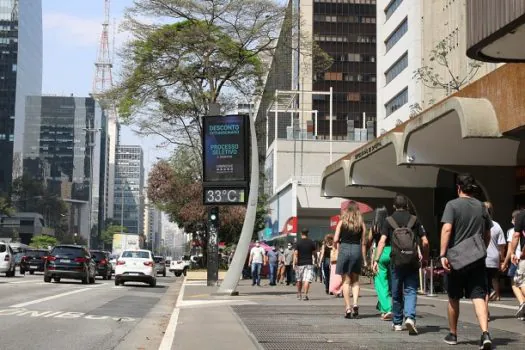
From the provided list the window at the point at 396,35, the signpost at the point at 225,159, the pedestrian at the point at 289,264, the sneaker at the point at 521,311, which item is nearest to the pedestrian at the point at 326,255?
the signpost at the point at 225,159

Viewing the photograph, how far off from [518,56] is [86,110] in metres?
161

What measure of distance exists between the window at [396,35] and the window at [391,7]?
2.19 meters

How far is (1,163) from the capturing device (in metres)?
140

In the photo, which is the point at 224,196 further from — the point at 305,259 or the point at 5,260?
the point at 5,260

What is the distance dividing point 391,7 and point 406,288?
63.6m

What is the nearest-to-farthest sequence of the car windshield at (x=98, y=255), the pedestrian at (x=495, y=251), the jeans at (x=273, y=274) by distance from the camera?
the pedestrian at (x=495, y=251) < the jeans at (x=273, y=274) < the car windshield at (x=98, y=255)

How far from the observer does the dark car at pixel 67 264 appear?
29.6m

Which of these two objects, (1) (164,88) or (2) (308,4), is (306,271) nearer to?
(1) (164,88)

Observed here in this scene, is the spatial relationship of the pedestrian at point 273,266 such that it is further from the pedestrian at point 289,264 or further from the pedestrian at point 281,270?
the pedestrian at point 281,270

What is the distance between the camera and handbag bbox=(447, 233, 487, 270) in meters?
7.81

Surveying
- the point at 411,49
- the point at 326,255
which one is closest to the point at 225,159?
the point at 326,255

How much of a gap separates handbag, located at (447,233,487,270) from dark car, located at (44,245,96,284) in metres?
24.1

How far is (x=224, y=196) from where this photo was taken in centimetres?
2103

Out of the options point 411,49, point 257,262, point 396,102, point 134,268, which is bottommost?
point 134,268
